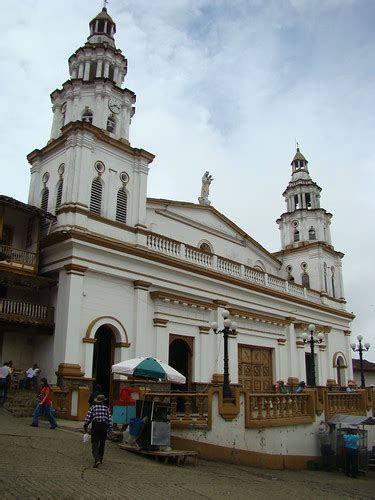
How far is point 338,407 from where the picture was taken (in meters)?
19.0

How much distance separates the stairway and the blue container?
4.44 m

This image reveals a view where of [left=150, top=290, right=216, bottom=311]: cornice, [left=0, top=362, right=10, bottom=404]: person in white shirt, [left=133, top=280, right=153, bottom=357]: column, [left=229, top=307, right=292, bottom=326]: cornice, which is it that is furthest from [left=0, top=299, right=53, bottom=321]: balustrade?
[left=229, top=307, right=292, bottom=326]: cornice

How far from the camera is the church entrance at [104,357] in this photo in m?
18.9

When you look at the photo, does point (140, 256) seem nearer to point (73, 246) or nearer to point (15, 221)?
point (73, 246)

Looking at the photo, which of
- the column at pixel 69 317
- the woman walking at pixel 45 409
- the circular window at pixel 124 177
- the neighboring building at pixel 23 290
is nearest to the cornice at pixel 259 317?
the circular window at pixel 124 177

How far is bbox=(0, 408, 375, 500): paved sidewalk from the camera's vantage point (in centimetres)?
768

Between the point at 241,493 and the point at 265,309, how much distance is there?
17.5 m

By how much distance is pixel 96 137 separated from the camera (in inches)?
797

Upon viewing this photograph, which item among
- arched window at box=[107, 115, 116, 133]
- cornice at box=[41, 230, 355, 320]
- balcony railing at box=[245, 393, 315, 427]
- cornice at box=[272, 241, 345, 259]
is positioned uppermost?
arched window at box=[107, 115, 116, 133]

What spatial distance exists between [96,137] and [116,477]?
14.3m

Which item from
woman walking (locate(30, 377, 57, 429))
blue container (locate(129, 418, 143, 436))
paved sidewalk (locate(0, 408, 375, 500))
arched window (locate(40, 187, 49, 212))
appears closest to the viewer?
paved sidewalk (locate(0, 408, 375, 500))

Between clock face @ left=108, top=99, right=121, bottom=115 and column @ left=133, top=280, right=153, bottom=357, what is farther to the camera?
clock face @ left=108, top=99, right=121, bottom=115

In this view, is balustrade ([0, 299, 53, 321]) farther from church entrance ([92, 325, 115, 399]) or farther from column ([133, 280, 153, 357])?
column ([133, 280, 153, 357])

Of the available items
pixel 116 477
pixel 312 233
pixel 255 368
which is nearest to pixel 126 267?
pixel 255 368
